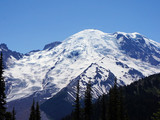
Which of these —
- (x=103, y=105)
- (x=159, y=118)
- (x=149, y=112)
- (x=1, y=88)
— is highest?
(x=149, y=112)

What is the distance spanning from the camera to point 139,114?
632ft

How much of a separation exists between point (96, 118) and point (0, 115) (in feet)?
557

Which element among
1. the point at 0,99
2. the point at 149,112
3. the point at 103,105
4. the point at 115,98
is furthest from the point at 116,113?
the point at 149,112

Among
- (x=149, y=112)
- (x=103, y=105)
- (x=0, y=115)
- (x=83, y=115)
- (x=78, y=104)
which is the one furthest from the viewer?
(x=149, y=112)

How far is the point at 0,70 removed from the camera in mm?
30031

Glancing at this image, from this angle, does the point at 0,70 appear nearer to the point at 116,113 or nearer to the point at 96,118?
the point at 116,113

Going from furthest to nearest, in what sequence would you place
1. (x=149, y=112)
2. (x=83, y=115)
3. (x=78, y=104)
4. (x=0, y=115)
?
(x=149, y=112), (x=83, y=115), (x=78, y=104), (x=0, y=115)

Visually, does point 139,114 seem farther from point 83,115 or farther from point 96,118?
point 83,115

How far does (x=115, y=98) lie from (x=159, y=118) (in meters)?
24.4

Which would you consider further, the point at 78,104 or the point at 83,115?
the point at 83,115

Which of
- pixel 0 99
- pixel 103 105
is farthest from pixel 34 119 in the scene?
pixel 0 99

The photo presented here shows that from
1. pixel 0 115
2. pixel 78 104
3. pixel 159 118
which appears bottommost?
pixel 159 118

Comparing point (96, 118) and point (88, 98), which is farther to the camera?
point (96, 118)

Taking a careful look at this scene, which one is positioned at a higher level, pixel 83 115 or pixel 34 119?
pixel 34 119
